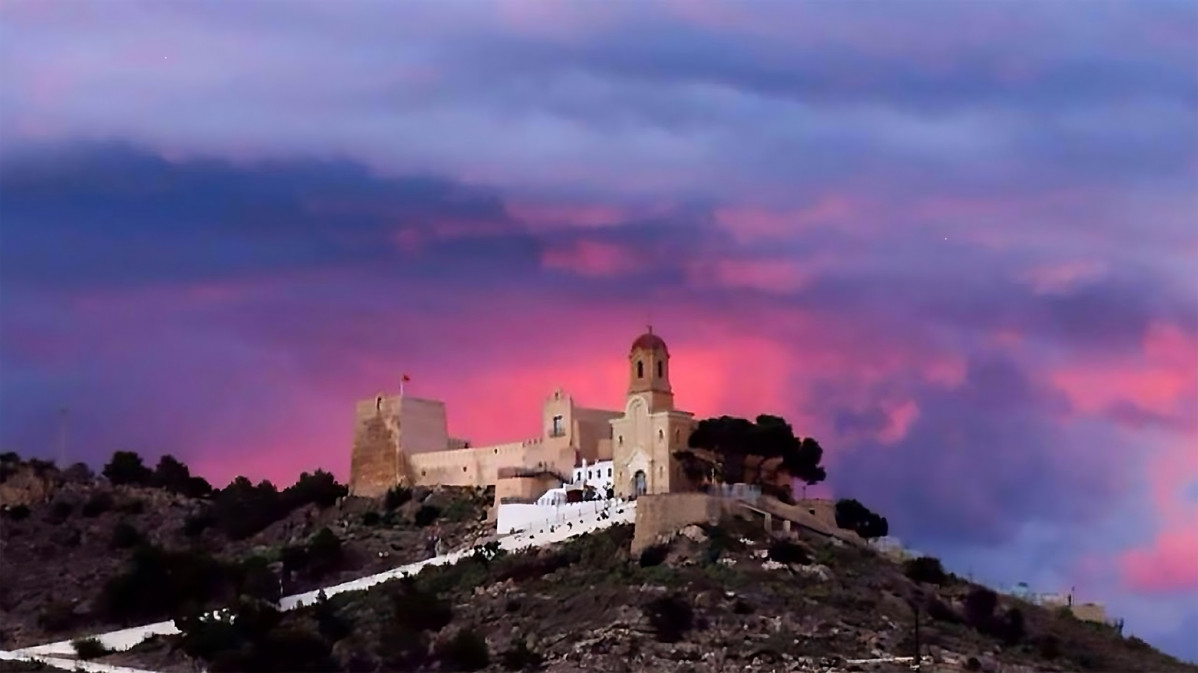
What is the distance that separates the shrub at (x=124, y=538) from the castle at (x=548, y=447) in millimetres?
7593

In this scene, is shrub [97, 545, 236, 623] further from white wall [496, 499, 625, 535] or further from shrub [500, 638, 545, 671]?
shrub [500, 638, 545, 671]

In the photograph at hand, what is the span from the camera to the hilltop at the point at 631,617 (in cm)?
5466

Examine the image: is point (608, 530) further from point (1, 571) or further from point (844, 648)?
point (1, 571)

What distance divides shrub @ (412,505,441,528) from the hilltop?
1.73 m

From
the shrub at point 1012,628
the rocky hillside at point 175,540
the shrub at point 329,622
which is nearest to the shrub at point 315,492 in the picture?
the rocky hillside at point 175,540

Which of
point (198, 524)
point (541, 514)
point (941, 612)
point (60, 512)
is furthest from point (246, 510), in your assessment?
point (941, 612)

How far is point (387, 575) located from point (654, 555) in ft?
32.2

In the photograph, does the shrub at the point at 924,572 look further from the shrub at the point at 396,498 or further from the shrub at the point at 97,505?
the shrub at the point at 97,505

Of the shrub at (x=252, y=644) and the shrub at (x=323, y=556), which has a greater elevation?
the shrub at (x=323, y=556)

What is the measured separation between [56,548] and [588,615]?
27.9m

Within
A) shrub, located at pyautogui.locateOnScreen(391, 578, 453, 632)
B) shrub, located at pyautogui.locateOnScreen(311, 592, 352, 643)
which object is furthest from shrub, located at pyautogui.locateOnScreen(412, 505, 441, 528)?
shrub, located at pyautogui.locateOnScreen(391, 578, 453, 632)

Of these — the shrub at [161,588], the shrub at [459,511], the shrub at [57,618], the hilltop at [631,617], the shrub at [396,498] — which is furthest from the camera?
the shrub at [396,498]

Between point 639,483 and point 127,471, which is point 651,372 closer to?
point 639,483

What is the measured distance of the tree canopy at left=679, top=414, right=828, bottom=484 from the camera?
65.1 metres
